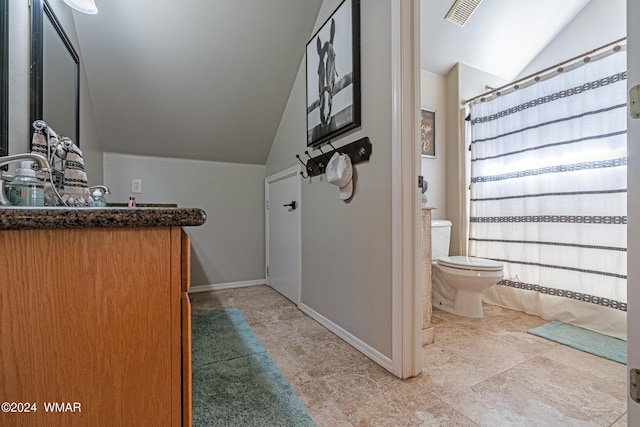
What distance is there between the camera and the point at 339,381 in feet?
4.20

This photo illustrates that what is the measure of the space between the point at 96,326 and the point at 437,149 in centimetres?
280

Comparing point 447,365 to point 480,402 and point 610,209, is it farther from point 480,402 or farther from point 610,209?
point 610,209

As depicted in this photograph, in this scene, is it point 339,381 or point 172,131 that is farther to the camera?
point 172,131

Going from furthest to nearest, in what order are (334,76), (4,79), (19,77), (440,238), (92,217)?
(440,238) → (334,76) → (19,77) → (4,79) → (92,217)

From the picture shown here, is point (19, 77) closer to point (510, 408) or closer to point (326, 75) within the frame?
point (326, 75)

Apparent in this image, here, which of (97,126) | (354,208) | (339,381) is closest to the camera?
(339,381)

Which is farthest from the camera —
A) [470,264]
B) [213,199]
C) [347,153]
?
[213,199]

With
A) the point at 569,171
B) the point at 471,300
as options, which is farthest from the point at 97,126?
the point at 569,171

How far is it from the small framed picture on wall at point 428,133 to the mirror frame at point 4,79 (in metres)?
2.61

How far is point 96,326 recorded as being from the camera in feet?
1.48

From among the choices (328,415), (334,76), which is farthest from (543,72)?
(328,415)

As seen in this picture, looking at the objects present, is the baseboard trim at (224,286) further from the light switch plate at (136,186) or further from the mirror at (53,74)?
the mirror at (53,74)

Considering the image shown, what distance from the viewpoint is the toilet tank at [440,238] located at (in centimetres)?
239

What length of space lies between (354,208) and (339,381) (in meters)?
0.88
